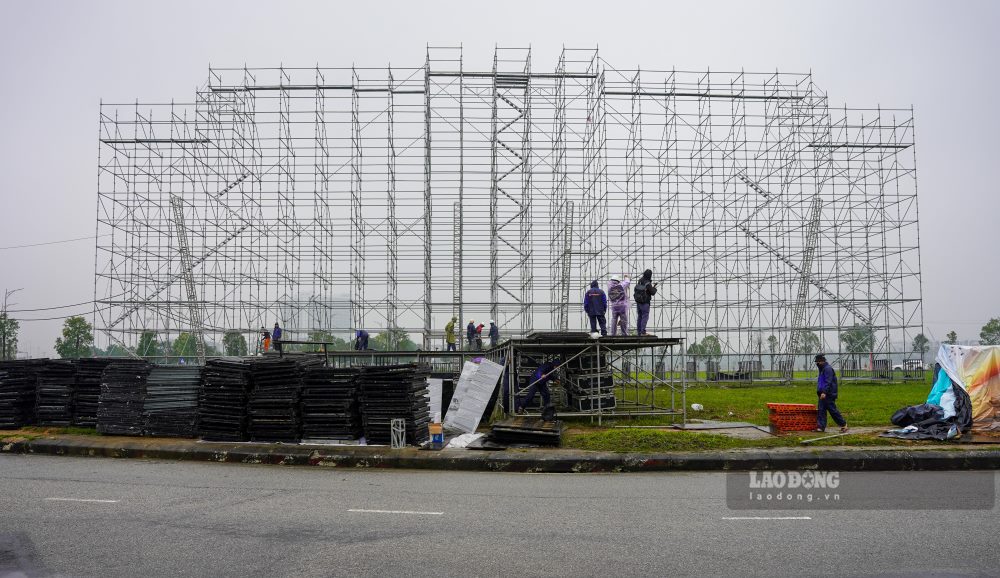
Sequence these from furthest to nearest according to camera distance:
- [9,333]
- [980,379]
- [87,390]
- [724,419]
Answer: [9,333] → [724,419] → [87,390] → [980,379]

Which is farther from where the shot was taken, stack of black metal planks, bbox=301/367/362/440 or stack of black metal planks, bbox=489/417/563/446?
stack of black metal planks, bbox=301/367/362/440

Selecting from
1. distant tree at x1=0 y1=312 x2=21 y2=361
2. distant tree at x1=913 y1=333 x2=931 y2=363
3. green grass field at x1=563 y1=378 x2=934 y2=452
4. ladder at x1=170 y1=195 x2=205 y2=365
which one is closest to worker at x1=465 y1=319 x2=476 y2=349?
green grass field at x1=563 y1=378 x2=934 y2=452

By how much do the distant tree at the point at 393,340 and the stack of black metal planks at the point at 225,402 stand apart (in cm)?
1676

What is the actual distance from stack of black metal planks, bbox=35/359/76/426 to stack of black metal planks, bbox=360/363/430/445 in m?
5.93

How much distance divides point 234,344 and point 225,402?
2457 centimetres

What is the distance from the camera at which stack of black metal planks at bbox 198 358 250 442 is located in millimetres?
11578

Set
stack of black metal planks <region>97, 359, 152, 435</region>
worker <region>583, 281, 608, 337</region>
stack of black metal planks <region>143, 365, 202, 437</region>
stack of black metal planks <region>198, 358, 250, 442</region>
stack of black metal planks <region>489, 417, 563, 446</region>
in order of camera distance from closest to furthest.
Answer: stack of black metal planks <region>489, 417, 563, 446</region> < stack of black metal planks <region>198, 358, 250, 442</region> < stack of black metal planks <region>143, 365, 202, 437</region> < stack of black metal planks <region>97, 359, 152, 435</region> < worker <region>583, 281, 608, 337</region>

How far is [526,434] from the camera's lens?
37.0ft

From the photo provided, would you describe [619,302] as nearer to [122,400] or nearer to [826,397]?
[826,397]

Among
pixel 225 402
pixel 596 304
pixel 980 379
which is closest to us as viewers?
pixel 225 402

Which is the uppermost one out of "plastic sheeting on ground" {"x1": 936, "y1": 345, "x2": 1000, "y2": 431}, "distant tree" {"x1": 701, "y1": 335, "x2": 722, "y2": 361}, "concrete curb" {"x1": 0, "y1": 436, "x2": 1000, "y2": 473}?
"distant tree" {"x1": 701, "y1": 335, "x2": 722, "y2": 361}

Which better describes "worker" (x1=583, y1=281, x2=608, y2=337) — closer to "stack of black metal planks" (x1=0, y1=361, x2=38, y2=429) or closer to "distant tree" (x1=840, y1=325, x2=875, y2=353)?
"stack of black metal planks" (x1=0, y1=361, x2=38, y2=429)

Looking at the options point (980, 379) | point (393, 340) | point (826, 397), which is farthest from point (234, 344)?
point (980, 379)

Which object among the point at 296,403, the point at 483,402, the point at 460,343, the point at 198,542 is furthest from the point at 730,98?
the point at 198,542
